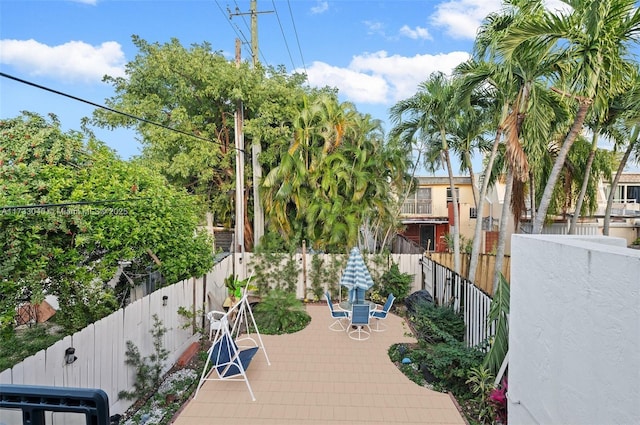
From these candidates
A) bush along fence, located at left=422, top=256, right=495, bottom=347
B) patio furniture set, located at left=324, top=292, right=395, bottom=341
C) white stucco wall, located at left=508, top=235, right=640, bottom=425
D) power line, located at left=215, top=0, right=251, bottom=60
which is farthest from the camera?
power line, located at left=215, top=0, right=251, bottom=60

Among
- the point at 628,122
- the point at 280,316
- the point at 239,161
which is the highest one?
the point at 628,122

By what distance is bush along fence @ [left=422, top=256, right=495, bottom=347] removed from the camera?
6.93 metres

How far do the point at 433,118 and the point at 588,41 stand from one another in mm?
4622

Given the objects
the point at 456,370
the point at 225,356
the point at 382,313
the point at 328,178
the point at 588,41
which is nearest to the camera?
the point at 456,370

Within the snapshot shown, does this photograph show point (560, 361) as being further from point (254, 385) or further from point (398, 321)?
point (398, 321)

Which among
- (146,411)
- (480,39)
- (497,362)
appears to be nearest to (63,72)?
(146,411)

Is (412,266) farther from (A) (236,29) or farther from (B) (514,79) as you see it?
(A) (236,29)

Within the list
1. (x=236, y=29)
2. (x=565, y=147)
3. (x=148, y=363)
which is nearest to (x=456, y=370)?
(x=148, y=363)

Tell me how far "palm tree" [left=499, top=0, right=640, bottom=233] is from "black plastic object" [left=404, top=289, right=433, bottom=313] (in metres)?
5.83

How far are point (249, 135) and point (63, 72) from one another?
28.2 ft

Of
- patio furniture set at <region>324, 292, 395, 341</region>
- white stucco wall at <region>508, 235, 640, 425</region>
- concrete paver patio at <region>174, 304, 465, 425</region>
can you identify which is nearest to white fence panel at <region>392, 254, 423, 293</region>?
patio furniture set at <region>324, 292, 395, 341</region>

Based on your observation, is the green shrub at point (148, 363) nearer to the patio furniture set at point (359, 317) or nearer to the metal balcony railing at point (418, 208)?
the patio furniture set at point (359, 317)

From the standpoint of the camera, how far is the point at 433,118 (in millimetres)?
11383

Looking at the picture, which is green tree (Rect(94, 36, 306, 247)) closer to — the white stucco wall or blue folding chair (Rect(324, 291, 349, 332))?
blue folding chair (Rect(324, 291, 349, 332))
